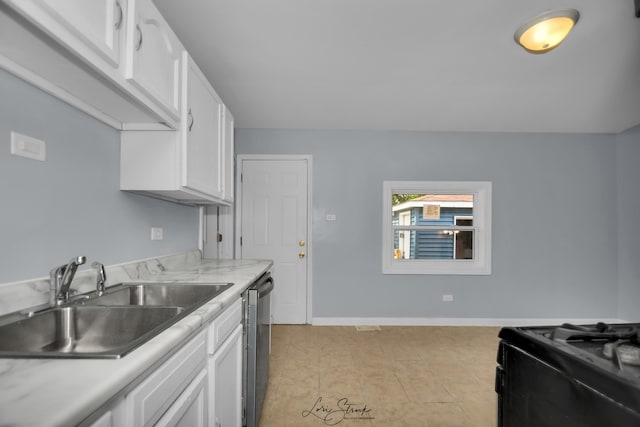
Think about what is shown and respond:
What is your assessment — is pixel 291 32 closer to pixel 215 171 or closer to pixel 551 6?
pixel 215 171

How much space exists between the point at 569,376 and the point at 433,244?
131 inches

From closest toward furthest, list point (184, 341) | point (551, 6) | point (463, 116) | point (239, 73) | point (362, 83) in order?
1. point (184, 341)
2. point (551, 6)
3. point (239, 73)
4. point (362, 83)
5. point (463, 116)

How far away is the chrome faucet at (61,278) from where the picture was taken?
1190mm

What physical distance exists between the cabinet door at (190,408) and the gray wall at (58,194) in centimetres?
74

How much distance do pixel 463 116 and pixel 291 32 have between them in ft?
7.51

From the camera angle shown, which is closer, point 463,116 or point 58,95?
point 58,95

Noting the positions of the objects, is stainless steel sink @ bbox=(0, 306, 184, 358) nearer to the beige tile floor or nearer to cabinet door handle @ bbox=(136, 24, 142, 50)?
cabinet door handle @ bbox=(136, 24, 142, 50)

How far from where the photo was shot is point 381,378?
2.54 meters

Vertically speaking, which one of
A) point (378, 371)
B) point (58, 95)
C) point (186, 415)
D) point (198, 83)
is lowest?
point (378, 371)

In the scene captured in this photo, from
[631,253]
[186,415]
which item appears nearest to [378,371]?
[186,415]

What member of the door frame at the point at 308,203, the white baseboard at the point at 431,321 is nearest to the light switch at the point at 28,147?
the door frame at the point at 308,203

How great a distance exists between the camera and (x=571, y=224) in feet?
13.1

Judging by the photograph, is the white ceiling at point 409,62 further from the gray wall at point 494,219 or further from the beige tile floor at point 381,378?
the beige tile floor at point 381,378

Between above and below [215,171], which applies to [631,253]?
below
